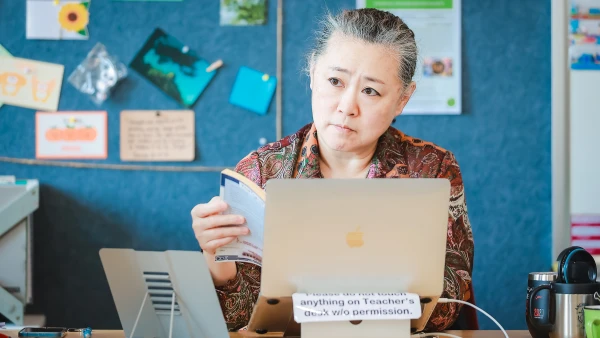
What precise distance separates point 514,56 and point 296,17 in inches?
32.5

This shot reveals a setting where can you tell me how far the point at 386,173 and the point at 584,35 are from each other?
4.50ft

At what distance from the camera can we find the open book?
113cm

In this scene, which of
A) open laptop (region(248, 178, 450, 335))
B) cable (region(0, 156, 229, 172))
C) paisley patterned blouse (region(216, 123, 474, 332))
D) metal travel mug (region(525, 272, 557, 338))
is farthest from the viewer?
cable (region(0, 156, 229, 172))

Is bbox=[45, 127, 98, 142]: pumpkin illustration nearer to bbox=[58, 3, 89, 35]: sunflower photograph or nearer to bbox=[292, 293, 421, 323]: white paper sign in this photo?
bbox=[58, 3, 89, 35]: sunflower photograph

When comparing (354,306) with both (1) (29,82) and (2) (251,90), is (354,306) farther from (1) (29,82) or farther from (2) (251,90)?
(1) (29,82)

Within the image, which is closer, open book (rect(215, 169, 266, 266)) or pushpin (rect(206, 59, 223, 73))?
open book (rect(215, 169, 266, 266))

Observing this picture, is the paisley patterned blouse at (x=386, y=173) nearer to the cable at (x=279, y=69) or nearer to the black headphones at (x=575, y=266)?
the black headphones at (x=575, y=266)

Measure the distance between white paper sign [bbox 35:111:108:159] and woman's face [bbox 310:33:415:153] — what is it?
4.09 ft

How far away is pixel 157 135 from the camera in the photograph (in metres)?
2.55

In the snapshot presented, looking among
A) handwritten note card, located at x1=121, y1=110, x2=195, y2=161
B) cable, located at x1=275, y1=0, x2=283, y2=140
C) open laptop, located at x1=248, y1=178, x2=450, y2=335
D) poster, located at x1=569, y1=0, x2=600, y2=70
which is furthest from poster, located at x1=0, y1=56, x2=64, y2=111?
poster, located at x1=569, y1=0, x2=600, y2=70

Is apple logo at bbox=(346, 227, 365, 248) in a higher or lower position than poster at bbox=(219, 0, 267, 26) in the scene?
lower

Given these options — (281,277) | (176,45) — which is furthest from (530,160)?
(281,277)

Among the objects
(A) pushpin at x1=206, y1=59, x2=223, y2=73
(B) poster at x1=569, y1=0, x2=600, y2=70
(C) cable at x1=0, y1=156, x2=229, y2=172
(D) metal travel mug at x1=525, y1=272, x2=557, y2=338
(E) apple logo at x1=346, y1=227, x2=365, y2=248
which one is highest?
(B) poster at x1=569, y1=0, x2=600, y2=70

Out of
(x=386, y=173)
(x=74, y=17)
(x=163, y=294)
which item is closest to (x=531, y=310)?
(x=386, y=173)
